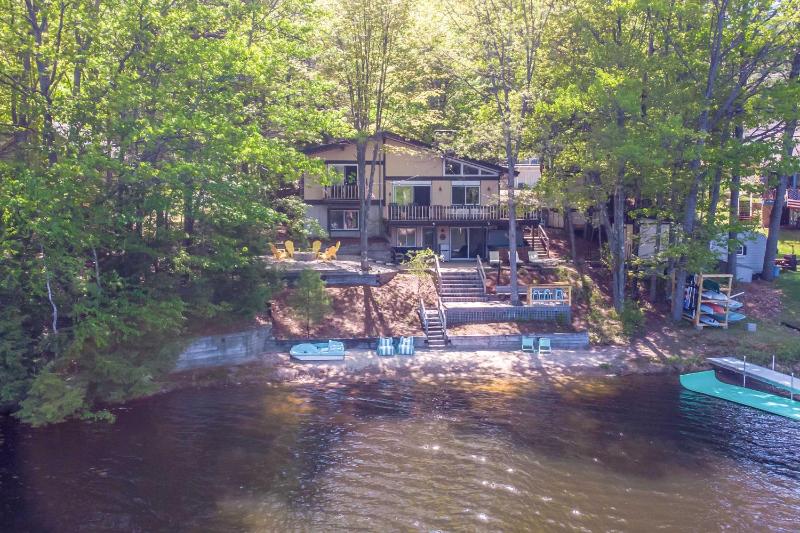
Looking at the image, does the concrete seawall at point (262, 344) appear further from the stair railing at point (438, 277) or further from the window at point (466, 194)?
the window at point (466, 194)

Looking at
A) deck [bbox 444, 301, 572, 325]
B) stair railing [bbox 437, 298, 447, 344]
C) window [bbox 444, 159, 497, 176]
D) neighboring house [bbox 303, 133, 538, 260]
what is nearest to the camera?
stair railing [bbox 437, 298, 447, 344]

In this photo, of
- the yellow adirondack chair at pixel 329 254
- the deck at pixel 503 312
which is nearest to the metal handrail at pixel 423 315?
the deck at pixel 503 312

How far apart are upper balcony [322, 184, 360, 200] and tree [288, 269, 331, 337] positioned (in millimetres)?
11568

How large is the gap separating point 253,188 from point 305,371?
7517mm

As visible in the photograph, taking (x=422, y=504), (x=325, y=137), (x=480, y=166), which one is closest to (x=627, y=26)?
(x=480, y=166)

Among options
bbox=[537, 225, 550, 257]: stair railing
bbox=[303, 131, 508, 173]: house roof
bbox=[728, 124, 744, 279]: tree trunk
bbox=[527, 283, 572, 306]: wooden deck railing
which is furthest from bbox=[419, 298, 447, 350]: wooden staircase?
bbox=[728, 124, 744, 279]: tree trunk

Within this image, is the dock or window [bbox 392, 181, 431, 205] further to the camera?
window [bbox 392, 181, 431, 205]

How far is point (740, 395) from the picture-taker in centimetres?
2288

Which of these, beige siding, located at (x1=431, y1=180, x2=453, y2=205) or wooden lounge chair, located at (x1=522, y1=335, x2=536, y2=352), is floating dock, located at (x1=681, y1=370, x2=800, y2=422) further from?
beige siding, located at (x1=431, y1=180, x2=453, y2=205)

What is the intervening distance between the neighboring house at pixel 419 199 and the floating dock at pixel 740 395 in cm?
1495

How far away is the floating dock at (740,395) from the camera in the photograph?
21422mm

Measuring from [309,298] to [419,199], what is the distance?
14.1 metres

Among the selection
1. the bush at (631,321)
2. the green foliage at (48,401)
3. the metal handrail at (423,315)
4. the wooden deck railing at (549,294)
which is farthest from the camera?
the wooden deck railing at (549,294)

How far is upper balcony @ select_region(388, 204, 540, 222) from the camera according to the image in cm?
3678
